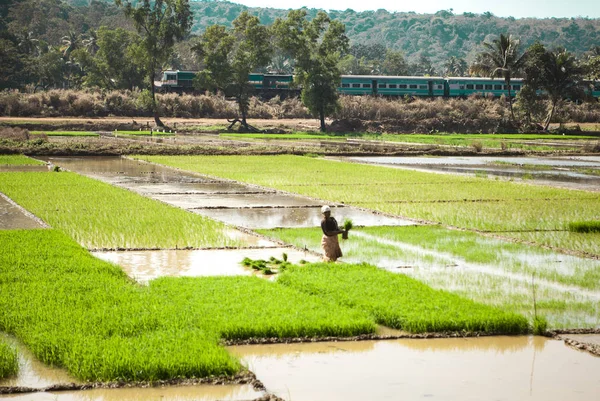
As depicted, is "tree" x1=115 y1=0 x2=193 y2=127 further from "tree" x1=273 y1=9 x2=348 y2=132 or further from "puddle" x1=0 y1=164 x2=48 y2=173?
"puddle" x1=0 y1=164 x2=48 y2=173

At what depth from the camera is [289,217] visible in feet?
59.8

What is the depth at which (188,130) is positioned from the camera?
62688mm

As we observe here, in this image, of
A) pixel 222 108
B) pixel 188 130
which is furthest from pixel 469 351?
pixel 222 108

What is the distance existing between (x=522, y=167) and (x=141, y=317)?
27.9m

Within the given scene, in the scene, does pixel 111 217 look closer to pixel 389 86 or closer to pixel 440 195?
pixel 440 195

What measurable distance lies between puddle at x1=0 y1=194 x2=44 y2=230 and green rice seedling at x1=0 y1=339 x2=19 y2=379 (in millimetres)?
8171

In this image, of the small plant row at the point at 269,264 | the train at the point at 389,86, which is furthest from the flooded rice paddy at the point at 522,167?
the train at the point at 389,86

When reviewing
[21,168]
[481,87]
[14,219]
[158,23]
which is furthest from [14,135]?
[481,87]

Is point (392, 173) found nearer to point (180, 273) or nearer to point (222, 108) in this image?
point (180, 273)

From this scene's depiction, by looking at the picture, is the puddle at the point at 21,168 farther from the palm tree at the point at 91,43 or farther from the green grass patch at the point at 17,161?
the palm tree at the point at 91,43

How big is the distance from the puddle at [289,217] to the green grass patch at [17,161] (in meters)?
14.7

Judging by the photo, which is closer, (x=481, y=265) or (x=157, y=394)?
(x=157, y=394)

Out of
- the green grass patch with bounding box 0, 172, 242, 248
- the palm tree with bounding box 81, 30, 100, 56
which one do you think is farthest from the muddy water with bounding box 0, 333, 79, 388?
the palm tree with bounding box 81, 30, 100, 56

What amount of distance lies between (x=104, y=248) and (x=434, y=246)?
5.38 metres
